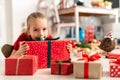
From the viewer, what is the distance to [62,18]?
10.0 ft

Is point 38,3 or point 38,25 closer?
point 38,25

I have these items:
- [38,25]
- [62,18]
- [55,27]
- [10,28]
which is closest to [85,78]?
[38,25]

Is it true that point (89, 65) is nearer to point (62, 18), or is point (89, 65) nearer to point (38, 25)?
point (38, 25)

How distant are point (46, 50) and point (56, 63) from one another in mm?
126

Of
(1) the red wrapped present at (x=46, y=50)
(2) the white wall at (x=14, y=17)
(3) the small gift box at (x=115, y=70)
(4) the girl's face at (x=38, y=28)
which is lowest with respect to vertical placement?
(3) the small gift box at (x=115, y=70)

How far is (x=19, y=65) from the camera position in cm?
63

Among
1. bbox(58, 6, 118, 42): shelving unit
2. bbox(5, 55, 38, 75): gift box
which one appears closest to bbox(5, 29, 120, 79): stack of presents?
bbox(5, 55, 38, 75): gift box

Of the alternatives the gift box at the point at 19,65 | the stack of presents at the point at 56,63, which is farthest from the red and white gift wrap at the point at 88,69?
the gift box at the point at 19,65

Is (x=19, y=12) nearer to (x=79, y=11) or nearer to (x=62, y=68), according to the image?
(x=79, y=11)

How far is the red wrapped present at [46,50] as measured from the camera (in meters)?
0.76

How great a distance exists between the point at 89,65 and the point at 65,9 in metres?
2.13

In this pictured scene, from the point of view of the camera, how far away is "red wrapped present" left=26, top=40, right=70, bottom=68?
756 mm

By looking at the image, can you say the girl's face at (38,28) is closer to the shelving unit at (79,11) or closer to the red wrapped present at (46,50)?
the red wrapped present at (46,50)

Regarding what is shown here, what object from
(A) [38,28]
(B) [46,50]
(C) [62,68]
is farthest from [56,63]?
(A) [38,28]
